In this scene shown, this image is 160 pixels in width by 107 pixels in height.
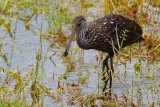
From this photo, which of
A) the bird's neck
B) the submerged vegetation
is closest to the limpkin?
the bird's neck

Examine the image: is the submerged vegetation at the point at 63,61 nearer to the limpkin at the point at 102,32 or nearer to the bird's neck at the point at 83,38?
the limpkin at the point at 102,32

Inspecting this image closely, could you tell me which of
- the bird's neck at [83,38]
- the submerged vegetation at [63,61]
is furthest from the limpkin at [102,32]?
the submerged vegetation at [63,61]

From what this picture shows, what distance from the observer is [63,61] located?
26.3 ft

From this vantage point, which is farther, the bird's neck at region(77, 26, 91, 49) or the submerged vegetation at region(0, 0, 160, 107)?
the bird's neck at region(77, 26, 91, 49)

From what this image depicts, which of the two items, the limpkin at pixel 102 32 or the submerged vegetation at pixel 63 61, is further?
the limpkin at pixel 102 32

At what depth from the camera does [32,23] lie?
919cm

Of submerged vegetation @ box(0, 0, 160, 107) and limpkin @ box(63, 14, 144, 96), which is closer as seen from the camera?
submerged vegetation @ box(0, 0, 160, 107)

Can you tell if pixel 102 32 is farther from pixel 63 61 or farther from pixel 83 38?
pixel 63 61

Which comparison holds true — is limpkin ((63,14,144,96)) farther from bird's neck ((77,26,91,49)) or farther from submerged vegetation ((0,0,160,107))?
submerged vegetation ((0,0,160,107))

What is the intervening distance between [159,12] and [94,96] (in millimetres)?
3294

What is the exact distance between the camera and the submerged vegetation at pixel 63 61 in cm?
655

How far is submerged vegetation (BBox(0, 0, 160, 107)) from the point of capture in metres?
6.55

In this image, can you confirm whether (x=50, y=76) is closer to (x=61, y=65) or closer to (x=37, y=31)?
(x=61, y=65)

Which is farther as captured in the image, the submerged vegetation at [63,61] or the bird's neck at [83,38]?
the bird's neck at [83,38]
